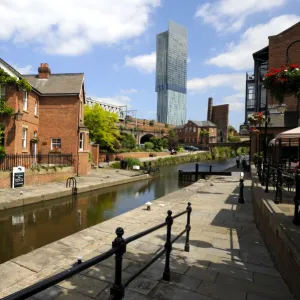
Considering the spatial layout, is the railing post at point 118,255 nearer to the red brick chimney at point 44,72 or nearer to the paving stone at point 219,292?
the paving stone at point 219,292

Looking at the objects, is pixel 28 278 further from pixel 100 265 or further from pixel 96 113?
pixel 96 113

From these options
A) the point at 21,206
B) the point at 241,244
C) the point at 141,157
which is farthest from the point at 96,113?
the point at 241,244

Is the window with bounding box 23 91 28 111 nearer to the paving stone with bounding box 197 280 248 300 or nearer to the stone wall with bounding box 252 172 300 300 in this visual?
the stone wall with bounding box 252 172 300 300

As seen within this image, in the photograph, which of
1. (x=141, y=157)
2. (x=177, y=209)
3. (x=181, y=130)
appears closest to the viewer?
(x=177, y=209)

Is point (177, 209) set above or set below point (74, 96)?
below

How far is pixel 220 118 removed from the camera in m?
96.3

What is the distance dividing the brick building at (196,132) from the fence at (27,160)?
66472mm

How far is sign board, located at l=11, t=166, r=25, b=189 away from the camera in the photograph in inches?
596

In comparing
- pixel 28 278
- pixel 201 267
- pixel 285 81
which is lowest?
pixel 28 278

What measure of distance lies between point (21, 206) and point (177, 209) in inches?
310

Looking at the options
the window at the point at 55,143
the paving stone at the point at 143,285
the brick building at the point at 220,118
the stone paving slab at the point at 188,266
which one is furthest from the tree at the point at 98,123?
the brick building at the point at 220,118

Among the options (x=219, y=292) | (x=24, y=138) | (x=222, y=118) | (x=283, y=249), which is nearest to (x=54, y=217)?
(x=219, y=292)

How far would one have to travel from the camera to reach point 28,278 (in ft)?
17.1

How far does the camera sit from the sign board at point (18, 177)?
15.1 meters
